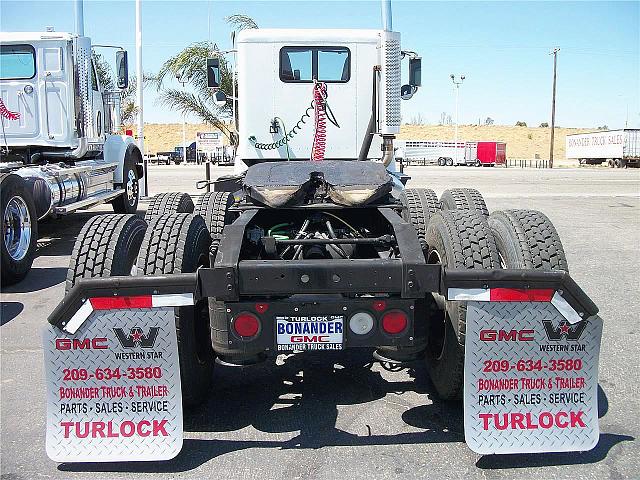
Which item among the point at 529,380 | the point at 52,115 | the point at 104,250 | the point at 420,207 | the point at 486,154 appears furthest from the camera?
the point at 486,154

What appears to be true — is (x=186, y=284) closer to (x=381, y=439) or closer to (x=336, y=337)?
(x=336, y=337)

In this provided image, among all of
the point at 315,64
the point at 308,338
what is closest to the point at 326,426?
the point at 308,338

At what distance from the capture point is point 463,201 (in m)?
5.75

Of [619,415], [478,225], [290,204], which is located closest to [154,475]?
[290,204]

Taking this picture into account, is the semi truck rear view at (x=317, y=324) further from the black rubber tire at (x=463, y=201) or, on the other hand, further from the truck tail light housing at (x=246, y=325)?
the black rubber tire at (x=463, y=201)

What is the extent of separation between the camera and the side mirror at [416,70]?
734cm

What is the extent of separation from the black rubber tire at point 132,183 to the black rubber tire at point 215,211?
815 cm

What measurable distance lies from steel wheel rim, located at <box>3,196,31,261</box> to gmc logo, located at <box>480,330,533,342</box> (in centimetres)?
625

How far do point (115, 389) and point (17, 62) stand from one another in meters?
9.02

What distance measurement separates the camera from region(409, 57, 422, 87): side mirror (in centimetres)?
734

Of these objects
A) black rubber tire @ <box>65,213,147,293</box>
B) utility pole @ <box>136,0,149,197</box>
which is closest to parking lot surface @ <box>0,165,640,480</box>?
black rubber tire @ <box>65,213,147,293</box>

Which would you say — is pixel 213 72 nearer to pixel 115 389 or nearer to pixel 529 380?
pixel 115 389

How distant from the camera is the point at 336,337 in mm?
3465

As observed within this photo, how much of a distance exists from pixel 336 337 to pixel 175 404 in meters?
0.93
